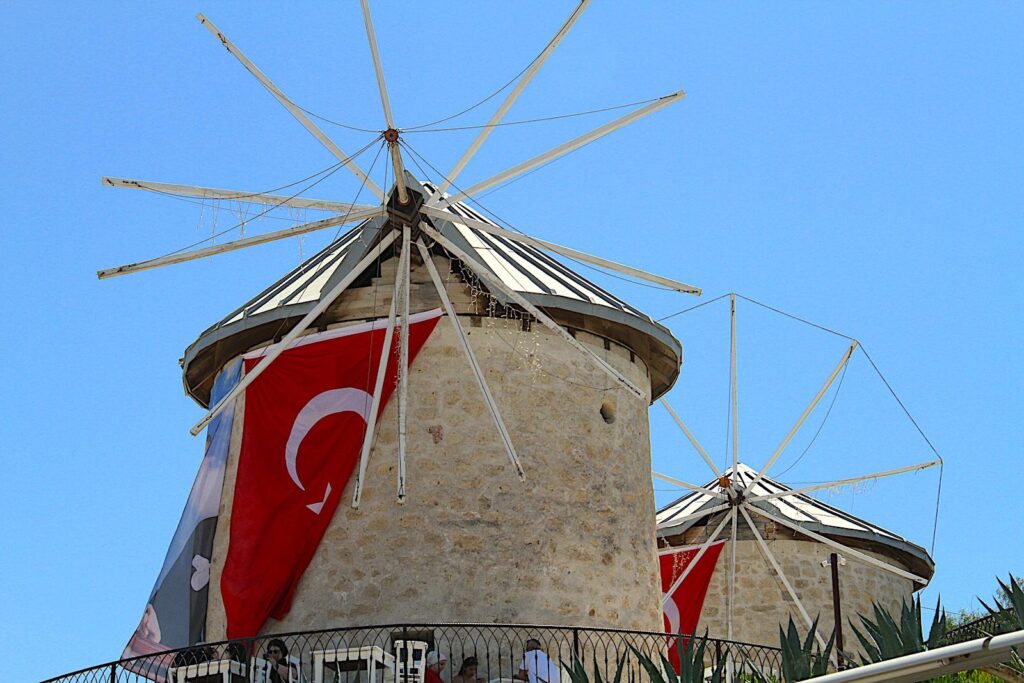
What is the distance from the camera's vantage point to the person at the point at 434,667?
15602 mm

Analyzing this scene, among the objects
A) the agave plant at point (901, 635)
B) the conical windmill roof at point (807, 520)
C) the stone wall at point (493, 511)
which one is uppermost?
the conical windmill roof at point (807, 520)

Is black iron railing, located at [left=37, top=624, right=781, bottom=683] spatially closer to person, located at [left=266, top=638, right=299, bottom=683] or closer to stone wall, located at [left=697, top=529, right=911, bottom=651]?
person, located at [left=266, top=638, right=299, bottom=683]

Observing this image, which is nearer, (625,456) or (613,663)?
(613,663)

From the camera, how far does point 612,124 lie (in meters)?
17.6

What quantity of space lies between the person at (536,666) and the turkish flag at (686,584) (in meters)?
7.86

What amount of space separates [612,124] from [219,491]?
6.00 metres

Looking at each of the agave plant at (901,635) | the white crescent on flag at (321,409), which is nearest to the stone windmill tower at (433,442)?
the white crescent on flag at (321,409)

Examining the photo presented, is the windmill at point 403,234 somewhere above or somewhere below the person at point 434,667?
above

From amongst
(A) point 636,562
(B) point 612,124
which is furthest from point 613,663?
→ (B) point 612,124

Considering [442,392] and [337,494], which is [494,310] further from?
[337,494]

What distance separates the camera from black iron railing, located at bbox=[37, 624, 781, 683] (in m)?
15.0

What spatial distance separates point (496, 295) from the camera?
17516 millimetres

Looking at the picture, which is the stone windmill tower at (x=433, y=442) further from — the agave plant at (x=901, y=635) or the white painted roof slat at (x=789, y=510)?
the white painted roof slat at (x=789, y=510)

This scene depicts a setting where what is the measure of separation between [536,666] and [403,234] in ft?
16.2
